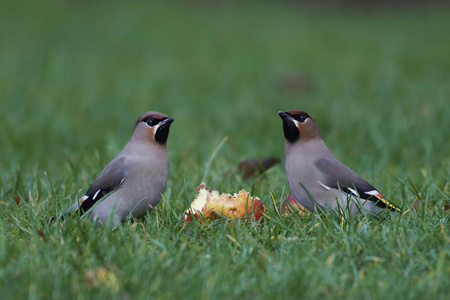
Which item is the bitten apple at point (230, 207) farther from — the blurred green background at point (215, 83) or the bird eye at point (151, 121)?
the blurred green background at point (215, 83)

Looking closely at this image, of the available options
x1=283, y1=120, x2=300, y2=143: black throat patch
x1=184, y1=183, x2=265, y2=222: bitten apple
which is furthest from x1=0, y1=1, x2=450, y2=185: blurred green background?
x1=184, y1=183, x2=265, y2=222: bitten apple

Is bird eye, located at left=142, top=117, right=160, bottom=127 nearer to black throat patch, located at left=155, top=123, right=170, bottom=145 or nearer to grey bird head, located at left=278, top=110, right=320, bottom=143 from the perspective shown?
black throat patch, located at left=155, top=123, right=170, bottom=145

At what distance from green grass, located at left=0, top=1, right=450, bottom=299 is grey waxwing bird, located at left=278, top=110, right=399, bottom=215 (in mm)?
128

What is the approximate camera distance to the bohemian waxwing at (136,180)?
3.82 meters

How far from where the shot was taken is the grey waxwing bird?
3.87 meters

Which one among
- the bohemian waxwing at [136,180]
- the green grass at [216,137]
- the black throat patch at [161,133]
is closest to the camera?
the green grass at [216,137]

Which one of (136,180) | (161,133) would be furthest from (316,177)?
(136,180)

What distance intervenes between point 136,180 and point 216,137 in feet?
11.2

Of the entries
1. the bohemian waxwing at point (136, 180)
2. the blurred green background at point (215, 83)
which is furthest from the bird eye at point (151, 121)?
the blurred green background at point (215, 83)

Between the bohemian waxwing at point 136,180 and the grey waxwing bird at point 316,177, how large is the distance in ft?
2.63

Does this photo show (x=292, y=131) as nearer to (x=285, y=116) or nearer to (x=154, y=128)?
(x=285, y=116)

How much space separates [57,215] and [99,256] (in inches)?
26.2

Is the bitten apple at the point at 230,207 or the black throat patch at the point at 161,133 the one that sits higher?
the black throat patch at the point at 161,133

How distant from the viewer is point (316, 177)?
3.88m
